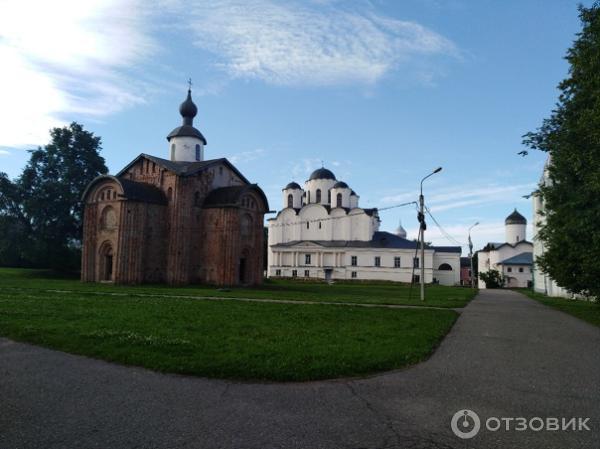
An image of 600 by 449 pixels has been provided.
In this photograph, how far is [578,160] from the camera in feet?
46.3

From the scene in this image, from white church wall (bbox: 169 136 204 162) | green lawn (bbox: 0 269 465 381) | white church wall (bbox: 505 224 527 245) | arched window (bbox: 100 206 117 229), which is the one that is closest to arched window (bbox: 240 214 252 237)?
white church wall (bbox: 169 136 204 162)

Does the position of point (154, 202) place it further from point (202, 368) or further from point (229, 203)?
point (202, 368)

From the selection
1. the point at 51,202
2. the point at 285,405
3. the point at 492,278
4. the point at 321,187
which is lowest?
the point at 285,405

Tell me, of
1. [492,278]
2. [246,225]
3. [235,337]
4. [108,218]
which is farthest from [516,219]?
[235,337]

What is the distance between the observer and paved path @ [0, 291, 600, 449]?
4.77 metres

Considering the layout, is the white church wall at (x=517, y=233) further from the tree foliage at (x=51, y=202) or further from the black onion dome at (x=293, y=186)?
the tree foliage at (x=51, y=202)

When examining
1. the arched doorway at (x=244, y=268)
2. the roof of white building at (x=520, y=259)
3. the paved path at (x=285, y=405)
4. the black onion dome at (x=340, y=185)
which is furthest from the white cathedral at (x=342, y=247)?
the paved path at (x=285, y=405)

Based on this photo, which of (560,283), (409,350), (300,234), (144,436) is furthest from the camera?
(300,234)

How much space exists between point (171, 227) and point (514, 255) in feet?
180

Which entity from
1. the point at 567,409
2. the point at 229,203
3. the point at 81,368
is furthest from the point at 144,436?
the point at 229,203

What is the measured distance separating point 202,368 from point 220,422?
222 cm

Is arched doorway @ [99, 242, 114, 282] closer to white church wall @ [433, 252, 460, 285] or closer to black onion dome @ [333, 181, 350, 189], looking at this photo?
black onion dome @ [333, 181, 350, 189]

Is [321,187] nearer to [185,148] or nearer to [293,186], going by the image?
[293,186]

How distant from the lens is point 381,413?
18.3 feet
